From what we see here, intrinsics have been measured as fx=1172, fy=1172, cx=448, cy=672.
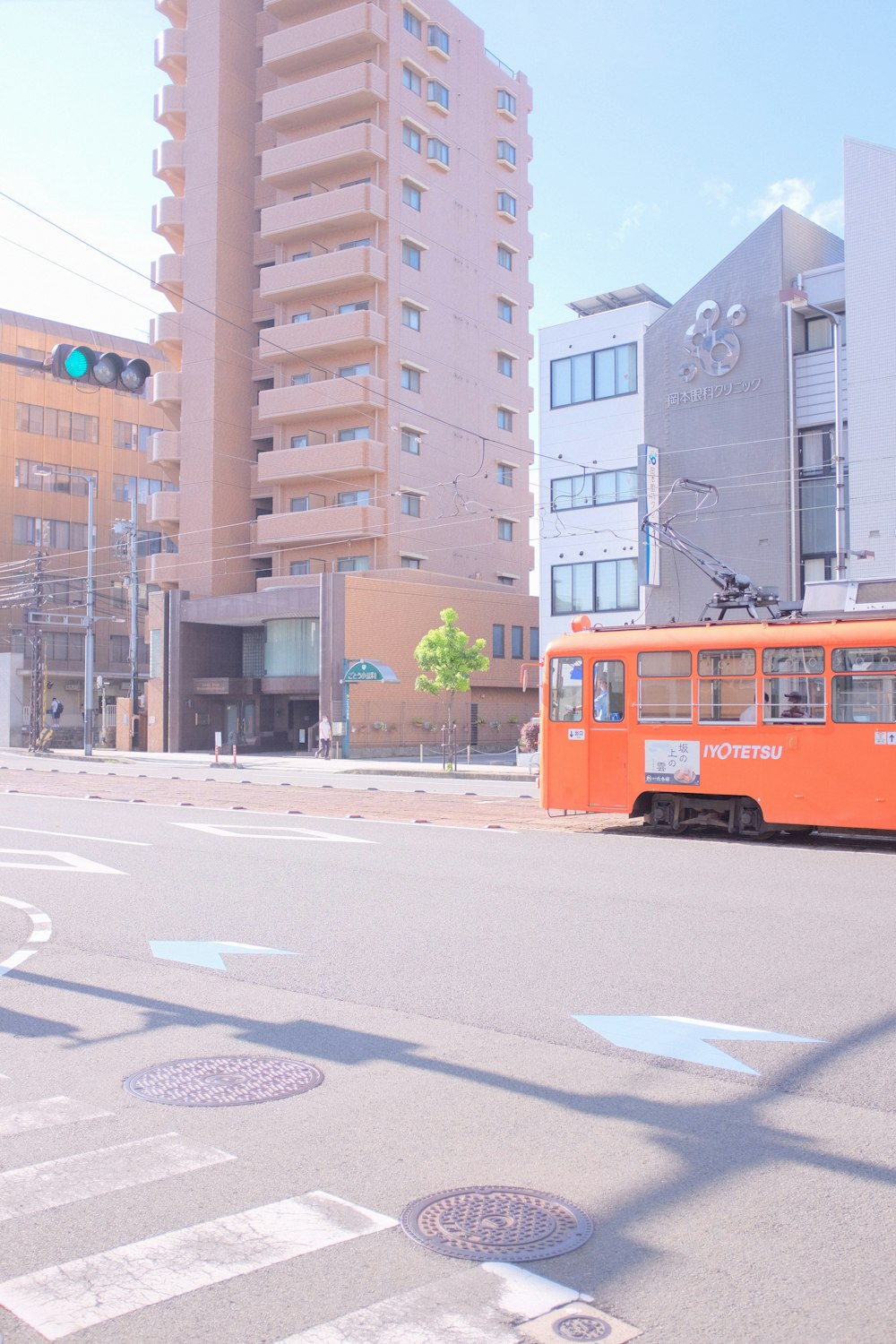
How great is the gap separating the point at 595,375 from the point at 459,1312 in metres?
38.2

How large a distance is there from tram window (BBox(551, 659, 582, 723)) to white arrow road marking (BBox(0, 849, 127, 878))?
7681 millimetres

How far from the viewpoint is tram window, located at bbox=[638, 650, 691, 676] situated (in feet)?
56.7

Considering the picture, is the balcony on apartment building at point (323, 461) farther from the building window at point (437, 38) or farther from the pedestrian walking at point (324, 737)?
the building window at point (437, 38)

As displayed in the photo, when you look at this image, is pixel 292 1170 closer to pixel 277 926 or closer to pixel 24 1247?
pixel 24 1247

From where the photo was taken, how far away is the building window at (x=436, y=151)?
5566cm

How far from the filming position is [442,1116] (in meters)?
5.21

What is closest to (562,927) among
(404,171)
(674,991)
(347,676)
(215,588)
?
(674,991)

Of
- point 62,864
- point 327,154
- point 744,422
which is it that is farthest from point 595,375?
point 62,864

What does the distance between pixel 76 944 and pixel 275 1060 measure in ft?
12.2

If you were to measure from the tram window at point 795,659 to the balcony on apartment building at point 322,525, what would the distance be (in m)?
35.6

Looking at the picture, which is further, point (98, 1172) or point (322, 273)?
point (322, 273)

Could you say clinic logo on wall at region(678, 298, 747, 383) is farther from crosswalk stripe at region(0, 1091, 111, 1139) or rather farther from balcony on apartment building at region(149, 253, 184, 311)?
crosswalk stripe at region(0, 1091, 111, 1139)

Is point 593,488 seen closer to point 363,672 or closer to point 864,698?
point 363,672

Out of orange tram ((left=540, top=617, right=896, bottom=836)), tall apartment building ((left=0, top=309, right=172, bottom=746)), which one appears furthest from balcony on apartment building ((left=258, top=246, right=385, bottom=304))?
orange tram ((left=540, top=617, right=896, bottom=836))
